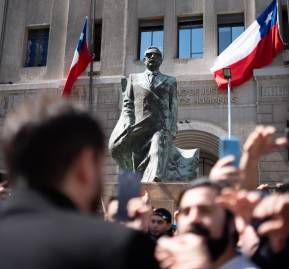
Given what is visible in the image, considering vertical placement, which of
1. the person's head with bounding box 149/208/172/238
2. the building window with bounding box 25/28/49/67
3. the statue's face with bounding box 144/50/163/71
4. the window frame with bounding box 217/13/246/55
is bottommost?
the person's head with bounding box 149/208/172/238

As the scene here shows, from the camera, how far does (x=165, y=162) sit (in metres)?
7.48

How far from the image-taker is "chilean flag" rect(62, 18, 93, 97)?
16.5 m

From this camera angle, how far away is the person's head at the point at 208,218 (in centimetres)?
190

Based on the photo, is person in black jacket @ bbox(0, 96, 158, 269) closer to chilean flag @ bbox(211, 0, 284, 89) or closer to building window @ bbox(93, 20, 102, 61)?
chilean flag @ bbox(211, 0, 284, 89)

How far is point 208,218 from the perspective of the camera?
193cm

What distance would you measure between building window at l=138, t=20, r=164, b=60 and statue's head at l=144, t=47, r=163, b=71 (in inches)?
401

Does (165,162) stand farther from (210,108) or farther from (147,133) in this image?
(210,108)

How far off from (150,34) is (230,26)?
2.97 metres

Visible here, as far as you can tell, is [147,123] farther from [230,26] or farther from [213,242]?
[230,26]

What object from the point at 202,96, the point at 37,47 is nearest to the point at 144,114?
the point at 202,96

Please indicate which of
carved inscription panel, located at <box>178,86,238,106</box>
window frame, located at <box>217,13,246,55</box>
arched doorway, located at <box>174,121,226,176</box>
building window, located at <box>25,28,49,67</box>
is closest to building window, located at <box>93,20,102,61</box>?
building window, located at <box>25,28,49,67</box>

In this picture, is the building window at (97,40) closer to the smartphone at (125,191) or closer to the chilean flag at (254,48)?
the chilean flag at (254,48)

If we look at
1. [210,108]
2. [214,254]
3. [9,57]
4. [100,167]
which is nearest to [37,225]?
[100,167]

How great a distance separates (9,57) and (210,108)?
829 centimetres
